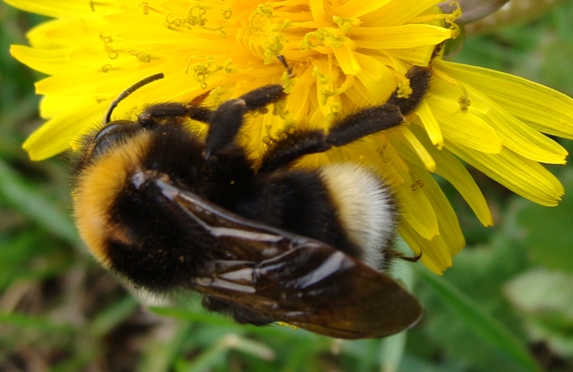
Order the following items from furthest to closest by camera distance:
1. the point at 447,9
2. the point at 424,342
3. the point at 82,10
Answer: the point at 424,342 → the point at 82,10 → the point at 447,9

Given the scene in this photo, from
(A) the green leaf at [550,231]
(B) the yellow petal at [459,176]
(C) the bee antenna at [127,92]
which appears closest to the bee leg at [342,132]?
(B) the yellow petal at [459,176]

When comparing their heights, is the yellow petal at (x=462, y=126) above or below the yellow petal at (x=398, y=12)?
below

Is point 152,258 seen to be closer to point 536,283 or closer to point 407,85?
point 407,85

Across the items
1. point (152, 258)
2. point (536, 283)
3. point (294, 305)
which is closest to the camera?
point (294, 305)

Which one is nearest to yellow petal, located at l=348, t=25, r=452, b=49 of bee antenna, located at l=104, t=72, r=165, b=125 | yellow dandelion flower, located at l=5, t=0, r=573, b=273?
yellow dandelion flower, located at l=5, t=0, r=573, b=273

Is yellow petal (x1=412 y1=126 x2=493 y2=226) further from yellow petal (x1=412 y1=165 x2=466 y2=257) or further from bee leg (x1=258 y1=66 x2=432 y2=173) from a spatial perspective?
bee leg (x1=258 y1=66 x2=432 y2=173)

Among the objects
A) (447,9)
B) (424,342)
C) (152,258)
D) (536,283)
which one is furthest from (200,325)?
(447,9)

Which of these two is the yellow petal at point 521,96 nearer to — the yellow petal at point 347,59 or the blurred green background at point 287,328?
the yellow petal at point 347,59

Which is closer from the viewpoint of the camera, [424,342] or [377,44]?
[377,44]

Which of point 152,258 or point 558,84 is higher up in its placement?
point 152,258

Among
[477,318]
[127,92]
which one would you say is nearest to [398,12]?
[127,92]
